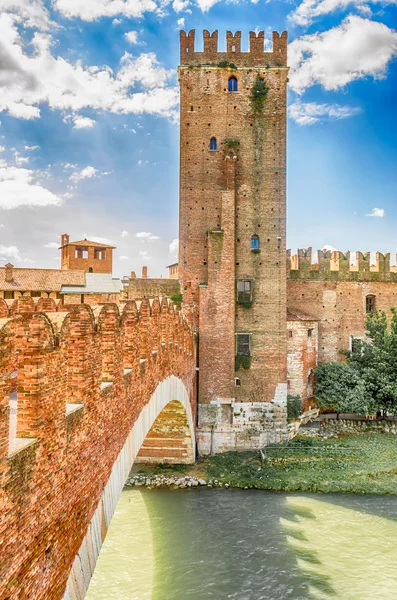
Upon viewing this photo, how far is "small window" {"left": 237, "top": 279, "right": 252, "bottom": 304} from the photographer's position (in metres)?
21.4

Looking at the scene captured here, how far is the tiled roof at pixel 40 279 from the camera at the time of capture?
26.3 meters

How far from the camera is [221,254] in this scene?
20.7 meters

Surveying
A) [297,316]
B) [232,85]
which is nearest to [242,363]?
[297,316]

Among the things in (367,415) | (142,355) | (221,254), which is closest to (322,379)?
(367,415)

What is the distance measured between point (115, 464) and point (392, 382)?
1984 cm

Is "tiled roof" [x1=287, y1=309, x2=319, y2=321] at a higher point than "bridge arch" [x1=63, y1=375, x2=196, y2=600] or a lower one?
higher

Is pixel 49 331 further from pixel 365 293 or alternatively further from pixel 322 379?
pixel 365 293

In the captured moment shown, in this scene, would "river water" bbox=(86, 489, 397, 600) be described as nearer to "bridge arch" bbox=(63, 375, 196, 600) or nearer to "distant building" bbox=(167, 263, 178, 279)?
"bridge arch" bbox=(63, 375, 196, 600)

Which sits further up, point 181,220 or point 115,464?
point 181,220

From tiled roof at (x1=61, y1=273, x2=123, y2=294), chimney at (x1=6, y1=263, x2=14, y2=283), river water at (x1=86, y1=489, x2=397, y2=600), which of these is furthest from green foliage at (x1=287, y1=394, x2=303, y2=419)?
chimney at (x1=6, y1=263, x2=14, y2=283)

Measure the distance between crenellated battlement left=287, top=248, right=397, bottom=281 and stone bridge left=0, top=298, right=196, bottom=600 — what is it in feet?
64.4

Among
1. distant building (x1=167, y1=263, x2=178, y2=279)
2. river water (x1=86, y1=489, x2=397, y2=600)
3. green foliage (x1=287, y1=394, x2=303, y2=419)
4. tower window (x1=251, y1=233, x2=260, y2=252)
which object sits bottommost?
river water (x1=86, y1=489, x2=397, y2=600)

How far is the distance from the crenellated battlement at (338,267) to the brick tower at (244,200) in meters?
5.13

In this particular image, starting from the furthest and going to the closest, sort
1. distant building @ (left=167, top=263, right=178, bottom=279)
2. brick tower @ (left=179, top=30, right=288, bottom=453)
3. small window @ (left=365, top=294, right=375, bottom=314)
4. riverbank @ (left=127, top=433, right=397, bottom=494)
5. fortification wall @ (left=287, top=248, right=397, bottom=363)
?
distant building @ (left=167, top=263, right=178, bottom=279)
small window @ (left=365, top=294, right=375, bottom=314)
fortification wall @ (left=287, top=248, right=397, bottom=363)
brick tower @ (left=179, top=30, right=288, bottom=453)
riverbank @ (left=127, top=433, right=397, bottom=494)
